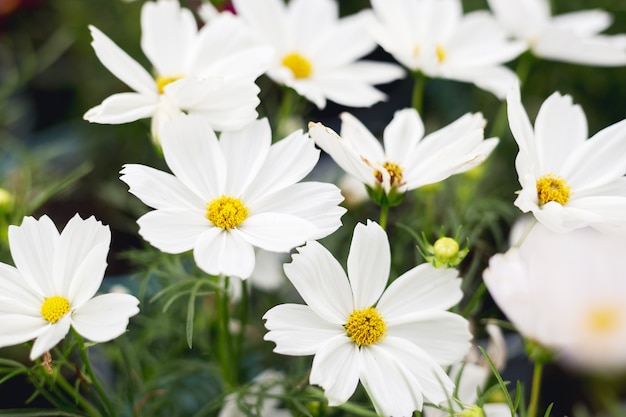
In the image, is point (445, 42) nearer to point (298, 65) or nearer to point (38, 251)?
point (298, 65)

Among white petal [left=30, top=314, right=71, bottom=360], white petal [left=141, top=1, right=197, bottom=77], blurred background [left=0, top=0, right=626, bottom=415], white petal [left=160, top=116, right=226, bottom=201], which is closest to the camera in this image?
white petal [left=30, top=314, right=71, bottom=360]

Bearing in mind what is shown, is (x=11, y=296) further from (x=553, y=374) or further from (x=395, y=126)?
(x=553, y=374)

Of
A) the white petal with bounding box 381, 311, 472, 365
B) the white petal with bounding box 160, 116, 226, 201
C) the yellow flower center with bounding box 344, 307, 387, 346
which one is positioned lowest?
the white petal with bounding box 381, 311, 472, 365

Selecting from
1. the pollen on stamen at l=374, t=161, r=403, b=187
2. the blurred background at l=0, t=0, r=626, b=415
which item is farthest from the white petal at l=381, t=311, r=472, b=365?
the blurred background at l=0, t=0, r=626, b=415

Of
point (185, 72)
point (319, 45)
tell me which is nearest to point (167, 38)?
point (185, 72)

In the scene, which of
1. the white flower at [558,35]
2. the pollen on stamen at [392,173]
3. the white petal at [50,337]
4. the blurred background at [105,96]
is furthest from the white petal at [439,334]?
the blurred background at [105,96]

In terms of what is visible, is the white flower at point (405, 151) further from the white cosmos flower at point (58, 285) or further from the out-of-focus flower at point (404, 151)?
the white cosmos flower at point (58, 285)

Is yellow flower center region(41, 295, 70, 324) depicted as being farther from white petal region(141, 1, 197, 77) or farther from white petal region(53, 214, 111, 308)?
white petal region(141, 1, 197, 77)
